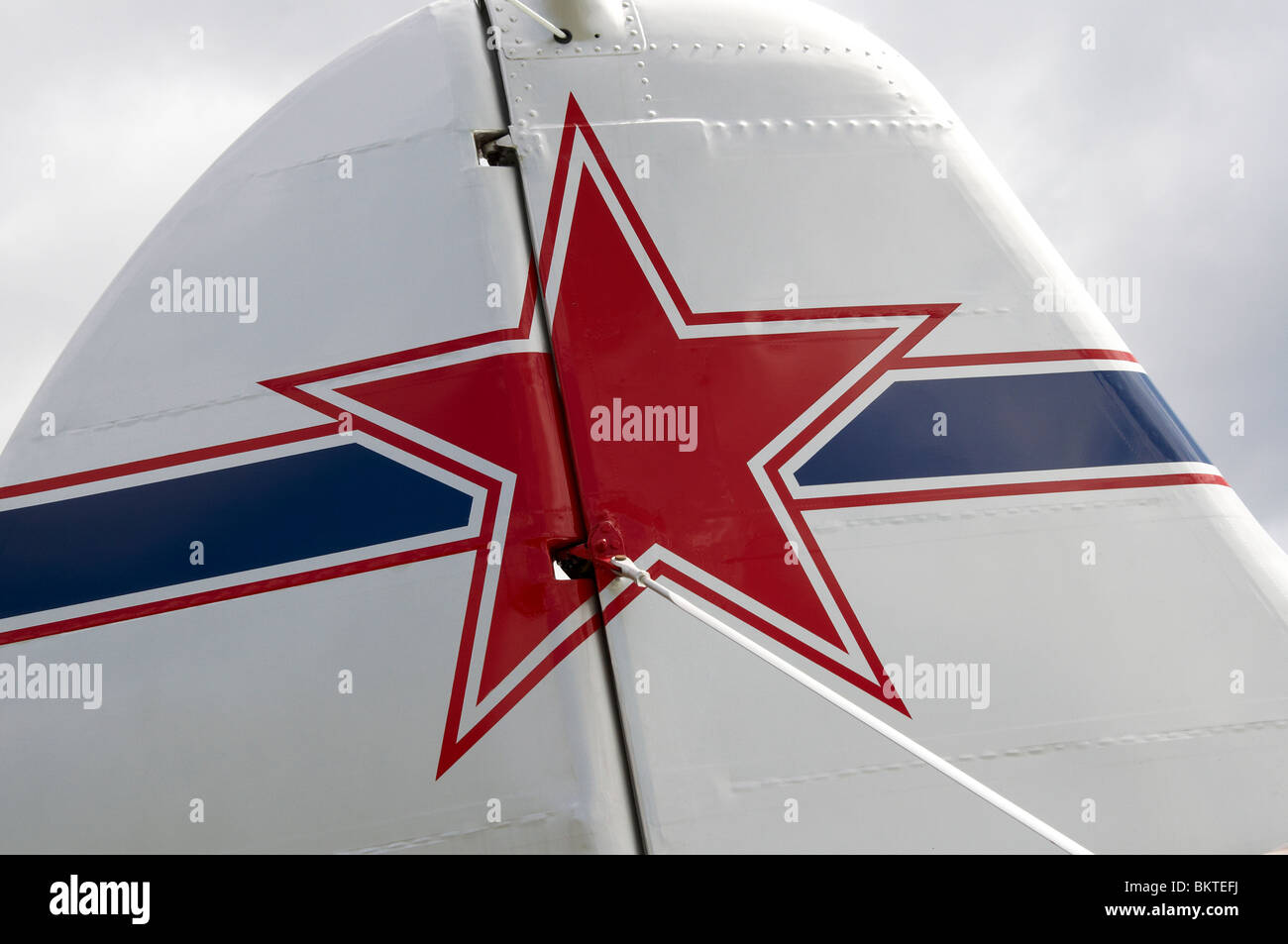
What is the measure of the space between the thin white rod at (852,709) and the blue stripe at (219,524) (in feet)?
1.75

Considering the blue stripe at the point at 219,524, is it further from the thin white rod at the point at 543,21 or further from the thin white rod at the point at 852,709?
the thin white rod at the point at 543,21

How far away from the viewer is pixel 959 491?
3334mm

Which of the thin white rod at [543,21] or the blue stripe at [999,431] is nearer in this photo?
the blue stripe at [999,431]

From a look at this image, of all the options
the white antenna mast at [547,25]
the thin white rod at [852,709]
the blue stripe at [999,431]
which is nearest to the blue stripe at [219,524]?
the thin white rod at [852,709]

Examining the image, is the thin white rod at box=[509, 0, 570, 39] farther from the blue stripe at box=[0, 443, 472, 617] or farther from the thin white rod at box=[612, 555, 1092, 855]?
the thin white rod at box=[612, 555, 1092, 855]

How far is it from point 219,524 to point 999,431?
7.47 ft

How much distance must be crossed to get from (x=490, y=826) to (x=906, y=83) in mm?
2650

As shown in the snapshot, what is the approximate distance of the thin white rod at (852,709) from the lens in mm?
2826

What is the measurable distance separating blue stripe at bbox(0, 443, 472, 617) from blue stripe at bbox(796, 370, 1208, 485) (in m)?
1.15

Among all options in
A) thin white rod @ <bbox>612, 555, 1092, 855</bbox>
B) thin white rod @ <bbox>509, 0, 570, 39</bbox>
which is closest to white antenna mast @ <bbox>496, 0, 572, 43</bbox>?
thin white rod @ <bbox>509, 0, 570, 39</bbox>
